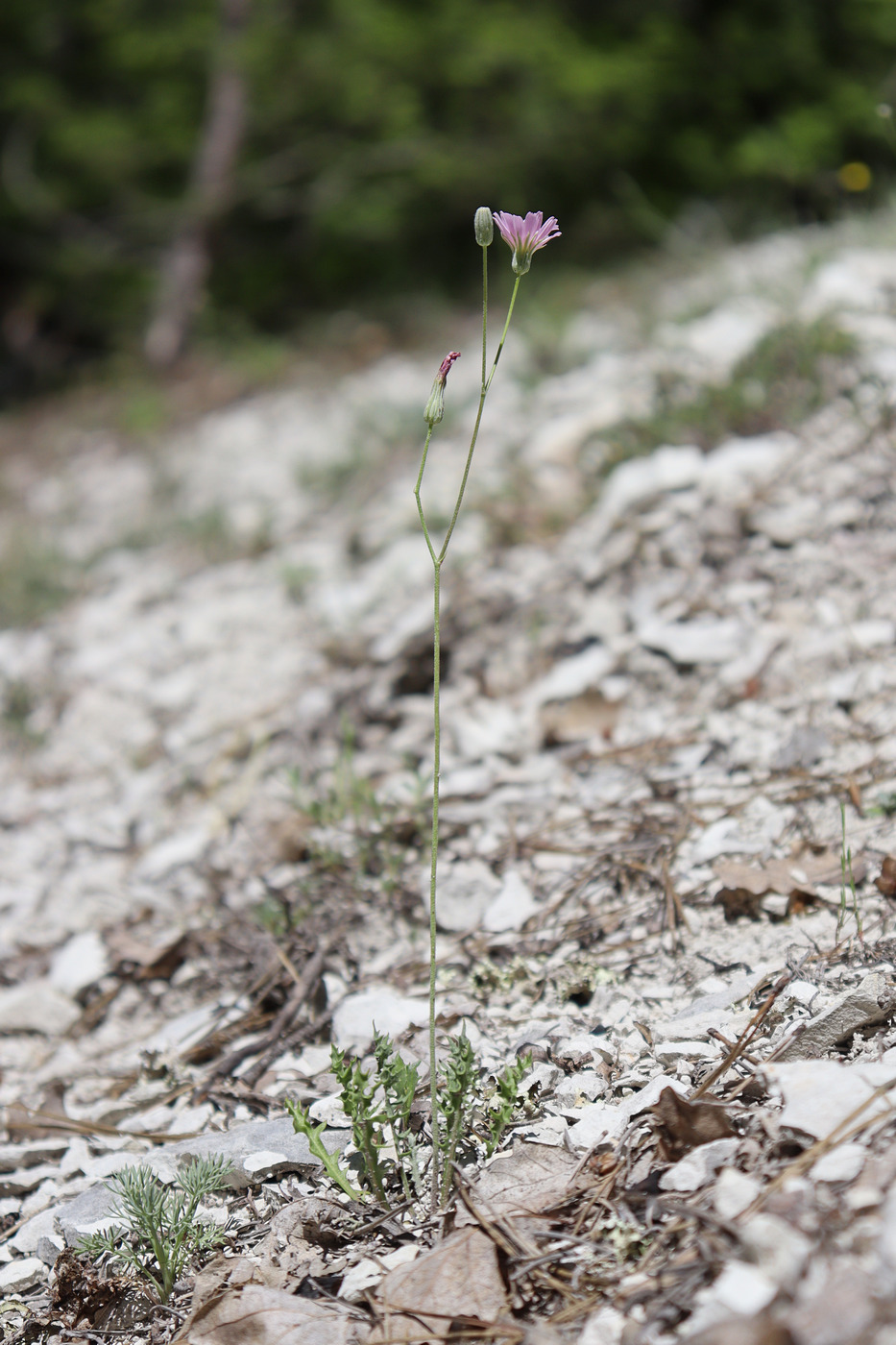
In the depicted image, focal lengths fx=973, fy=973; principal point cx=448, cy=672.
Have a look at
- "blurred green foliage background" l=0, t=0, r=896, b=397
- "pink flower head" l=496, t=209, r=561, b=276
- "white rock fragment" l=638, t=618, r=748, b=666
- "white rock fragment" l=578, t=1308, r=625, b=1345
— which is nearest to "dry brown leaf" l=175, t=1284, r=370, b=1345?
"white rock fragment" l=578, t=1308, r=625, b=1345

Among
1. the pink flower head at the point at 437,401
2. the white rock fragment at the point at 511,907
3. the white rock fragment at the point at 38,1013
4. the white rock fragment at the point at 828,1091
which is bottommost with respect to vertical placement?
the white rock fragment at the point at 828,1091

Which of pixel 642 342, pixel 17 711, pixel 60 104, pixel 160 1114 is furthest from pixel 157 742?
pixel 60 104

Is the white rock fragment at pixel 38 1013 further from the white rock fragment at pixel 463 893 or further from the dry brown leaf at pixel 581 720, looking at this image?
the dry brown leaf at pixel 581 720

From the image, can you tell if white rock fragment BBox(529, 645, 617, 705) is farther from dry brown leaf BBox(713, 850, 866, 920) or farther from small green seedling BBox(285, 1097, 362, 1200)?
small green seedling BBox(285, 1097, 362, 1200)

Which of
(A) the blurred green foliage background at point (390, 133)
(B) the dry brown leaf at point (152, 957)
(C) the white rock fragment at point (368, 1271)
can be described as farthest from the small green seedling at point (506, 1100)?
(A) the blurred green foliage background at point (390, 133)

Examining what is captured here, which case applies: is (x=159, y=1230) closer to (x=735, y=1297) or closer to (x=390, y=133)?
(x=735, y=1297)

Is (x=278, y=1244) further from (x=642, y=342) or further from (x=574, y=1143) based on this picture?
(x=642, y=342)
